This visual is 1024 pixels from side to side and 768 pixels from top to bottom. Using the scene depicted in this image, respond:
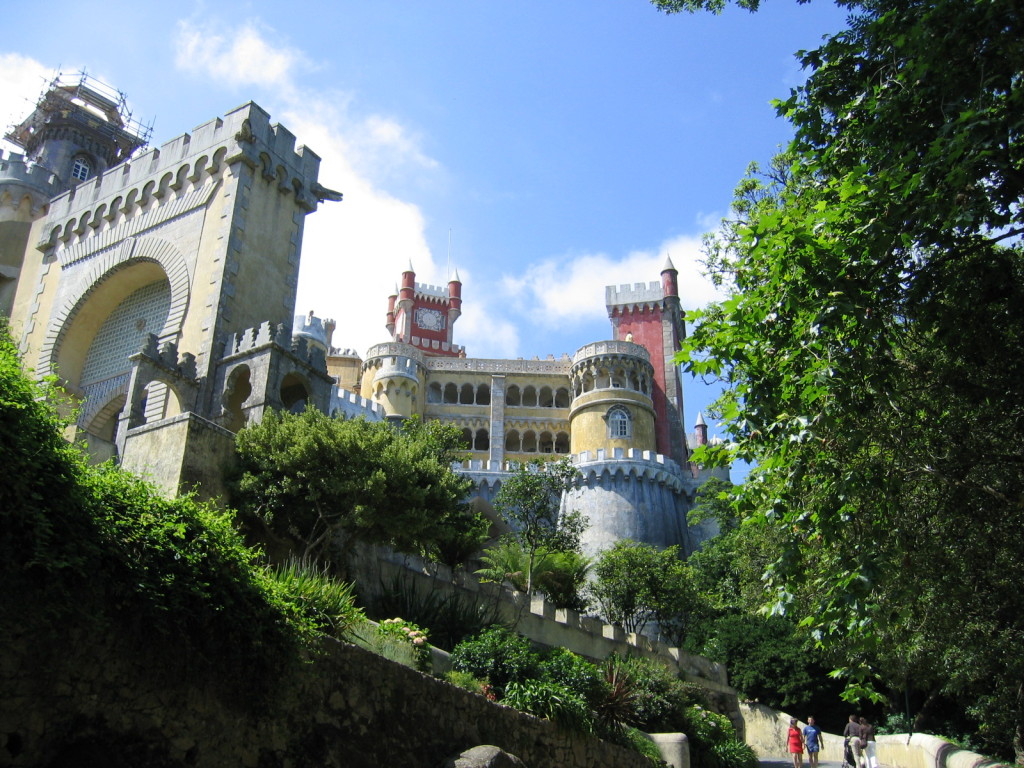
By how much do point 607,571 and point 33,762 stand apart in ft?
94.5

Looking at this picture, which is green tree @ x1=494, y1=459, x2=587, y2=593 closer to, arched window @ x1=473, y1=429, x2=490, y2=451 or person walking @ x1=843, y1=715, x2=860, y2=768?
person walking @ x1=843, y1=715, x2=860, y2=768

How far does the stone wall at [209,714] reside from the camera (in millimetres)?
6785

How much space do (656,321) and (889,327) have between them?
182 feet

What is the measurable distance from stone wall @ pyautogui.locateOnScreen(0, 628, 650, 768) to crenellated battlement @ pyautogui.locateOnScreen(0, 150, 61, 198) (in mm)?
32057

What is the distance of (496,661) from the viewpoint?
13.8m

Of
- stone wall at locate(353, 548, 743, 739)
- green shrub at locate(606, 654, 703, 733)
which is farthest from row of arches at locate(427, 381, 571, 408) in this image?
green shrub at locate(606, 654, 703, 733)

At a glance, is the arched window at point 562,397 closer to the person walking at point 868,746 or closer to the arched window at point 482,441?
→ the arched window at point 482,441

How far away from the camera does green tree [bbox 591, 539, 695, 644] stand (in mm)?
32781

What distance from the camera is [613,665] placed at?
17.8m

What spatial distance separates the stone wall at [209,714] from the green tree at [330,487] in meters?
5.75

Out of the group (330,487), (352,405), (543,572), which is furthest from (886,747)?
(352,405)

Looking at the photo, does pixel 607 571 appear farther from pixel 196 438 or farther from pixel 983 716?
pixel 196 438

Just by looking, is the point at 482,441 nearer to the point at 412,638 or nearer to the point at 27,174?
the point at 27,174

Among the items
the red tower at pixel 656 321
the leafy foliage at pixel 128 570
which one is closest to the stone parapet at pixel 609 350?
the red tower at pixel 656 321
